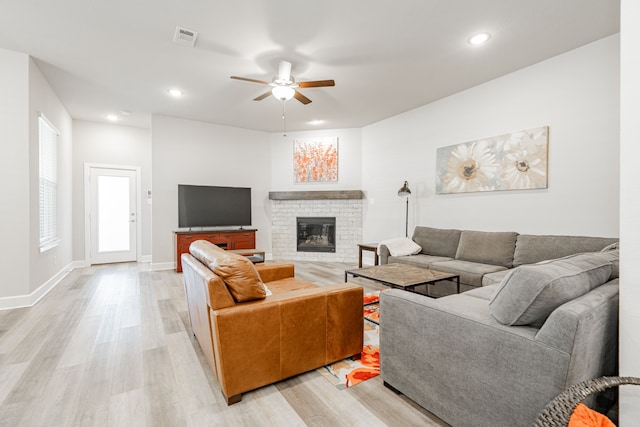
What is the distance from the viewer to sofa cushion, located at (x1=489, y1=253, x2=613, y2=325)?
120 centimetres

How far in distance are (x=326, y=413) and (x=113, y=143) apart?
261 inches

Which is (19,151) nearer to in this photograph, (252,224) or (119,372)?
(119,372)

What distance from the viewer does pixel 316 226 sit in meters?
6.51

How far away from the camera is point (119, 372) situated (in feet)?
6.63

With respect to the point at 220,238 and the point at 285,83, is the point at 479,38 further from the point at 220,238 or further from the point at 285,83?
the point at 220,238

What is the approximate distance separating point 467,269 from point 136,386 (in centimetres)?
321

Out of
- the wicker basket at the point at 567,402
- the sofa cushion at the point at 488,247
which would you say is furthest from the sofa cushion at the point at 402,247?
the wicker basket at the point at 567,402

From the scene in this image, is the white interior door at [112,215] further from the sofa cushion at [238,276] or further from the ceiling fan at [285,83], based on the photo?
the sofa cushion at [238,276]

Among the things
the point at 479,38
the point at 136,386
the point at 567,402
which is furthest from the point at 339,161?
the point at 567,402

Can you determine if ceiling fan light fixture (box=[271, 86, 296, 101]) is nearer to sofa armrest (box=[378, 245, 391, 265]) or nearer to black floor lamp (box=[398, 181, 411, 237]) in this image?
black floor lamp (box=[398, 181, 411, 237])

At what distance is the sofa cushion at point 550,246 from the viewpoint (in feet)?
9.37

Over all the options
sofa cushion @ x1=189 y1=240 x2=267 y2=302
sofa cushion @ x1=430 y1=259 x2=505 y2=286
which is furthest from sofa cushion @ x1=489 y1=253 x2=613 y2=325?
sofa cushion @ x1=430 y1=259 x2=505 y2=286

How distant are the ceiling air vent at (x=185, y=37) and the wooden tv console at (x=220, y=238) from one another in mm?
3181

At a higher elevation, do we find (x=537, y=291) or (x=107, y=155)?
(x=107, y=155)
